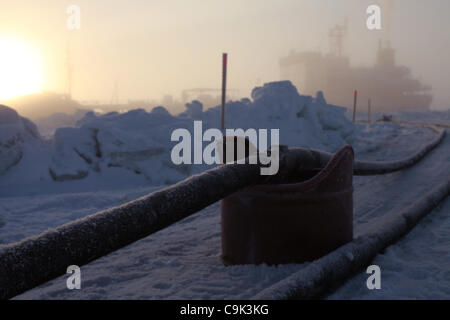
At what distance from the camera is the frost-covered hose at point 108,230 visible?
53.3 inches

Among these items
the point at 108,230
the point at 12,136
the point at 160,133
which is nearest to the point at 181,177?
the point at 160,133

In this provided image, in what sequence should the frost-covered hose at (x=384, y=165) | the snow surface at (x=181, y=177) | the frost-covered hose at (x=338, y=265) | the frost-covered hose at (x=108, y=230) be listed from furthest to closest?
the frost-covered hose at (x=384, y=165) < the snow surface at (x=181, y=177) < the frost-covered hose at (x=338, y=265) < the frost-covered hose at (x=108, y=230)

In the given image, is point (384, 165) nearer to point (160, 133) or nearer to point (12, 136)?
point (160, 133)

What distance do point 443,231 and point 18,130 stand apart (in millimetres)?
7843

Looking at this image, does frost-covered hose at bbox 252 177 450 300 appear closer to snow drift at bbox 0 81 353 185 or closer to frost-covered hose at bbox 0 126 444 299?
frost-covered hose at bbox 0 126 444 299

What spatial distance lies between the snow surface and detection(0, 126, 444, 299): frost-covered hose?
2.03ft

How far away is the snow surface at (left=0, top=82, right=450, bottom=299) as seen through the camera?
2312 mm

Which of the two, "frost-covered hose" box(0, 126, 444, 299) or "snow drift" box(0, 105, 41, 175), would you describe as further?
"snow drift" box(0, 105, 41, 175)

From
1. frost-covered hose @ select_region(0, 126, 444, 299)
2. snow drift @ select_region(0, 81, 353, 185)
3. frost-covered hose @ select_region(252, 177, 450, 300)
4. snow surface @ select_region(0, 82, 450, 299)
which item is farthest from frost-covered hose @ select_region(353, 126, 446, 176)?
snow drift @ select_region(0, 81, 353, 185)

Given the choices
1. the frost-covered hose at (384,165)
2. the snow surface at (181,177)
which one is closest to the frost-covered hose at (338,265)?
the snow surface at (181,177)

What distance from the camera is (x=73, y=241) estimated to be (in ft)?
4.91

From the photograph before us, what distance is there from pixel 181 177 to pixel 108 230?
5.77 m

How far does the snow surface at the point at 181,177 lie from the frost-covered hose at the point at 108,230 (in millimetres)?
619

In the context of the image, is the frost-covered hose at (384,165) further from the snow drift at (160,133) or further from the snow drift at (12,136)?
the snow drift at (12,136)
